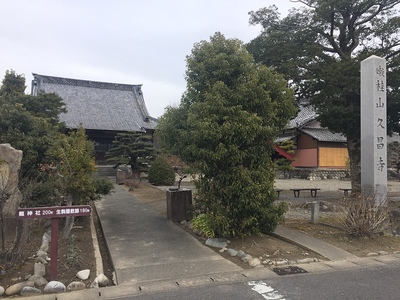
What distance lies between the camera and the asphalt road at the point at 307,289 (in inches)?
170

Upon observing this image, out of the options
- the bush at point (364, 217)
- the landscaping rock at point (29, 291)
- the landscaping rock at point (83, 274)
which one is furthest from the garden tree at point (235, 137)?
the landscaping rock at point (29, 291)

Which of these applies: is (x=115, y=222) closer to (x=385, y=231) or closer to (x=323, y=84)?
(x=385, y=231)

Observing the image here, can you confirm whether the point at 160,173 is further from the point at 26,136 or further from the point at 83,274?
the point at 83,274

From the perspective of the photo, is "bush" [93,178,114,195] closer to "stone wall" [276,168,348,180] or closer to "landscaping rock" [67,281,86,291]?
"landscaping rock" [67,281,86,291]

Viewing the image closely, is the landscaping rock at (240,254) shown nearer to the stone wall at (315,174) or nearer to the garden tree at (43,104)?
the garden tree at (43,104)

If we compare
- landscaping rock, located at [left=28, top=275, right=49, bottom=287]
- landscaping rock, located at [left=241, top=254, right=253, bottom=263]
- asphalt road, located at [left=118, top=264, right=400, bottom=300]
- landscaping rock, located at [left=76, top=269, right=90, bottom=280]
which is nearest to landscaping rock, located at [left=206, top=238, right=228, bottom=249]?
landscaping rock, located at [left=241, top=254, right=253, bottom=263]

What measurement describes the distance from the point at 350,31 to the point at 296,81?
9.34ft

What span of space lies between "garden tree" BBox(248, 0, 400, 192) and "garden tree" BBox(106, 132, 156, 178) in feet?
32.6

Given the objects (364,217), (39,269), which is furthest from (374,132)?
(39,269)

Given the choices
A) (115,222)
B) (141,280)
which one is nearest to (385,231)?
(141,280)

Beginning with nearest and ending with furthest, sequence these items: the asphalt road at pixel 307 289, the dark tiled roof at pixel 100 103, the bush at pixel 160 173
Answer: the asphalt road at pixel 307 289 < the bush at pixel 160 173 < the dark tiled roof at pixel 100 103

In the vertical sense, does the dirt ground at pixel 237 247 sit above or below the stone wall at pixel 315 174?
below

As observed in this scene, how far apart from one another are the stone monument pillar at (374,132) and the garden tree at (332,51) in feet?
8.80

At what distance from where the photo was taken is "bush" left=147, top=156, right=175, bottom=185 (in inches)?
779
